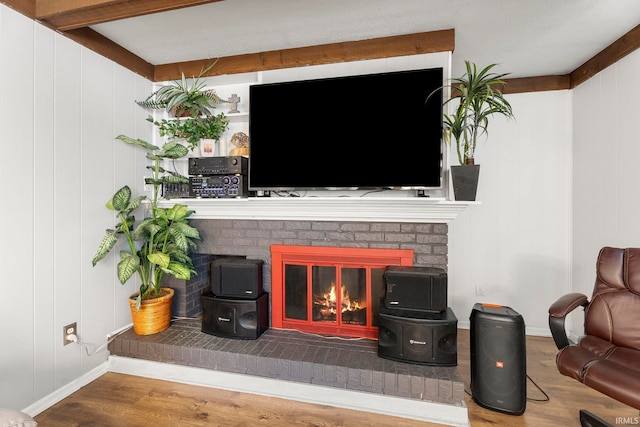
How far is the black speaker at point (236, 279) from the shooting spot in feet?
7.22

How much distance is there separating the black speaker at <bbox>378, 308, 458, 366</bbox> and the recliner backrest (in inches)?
27.1

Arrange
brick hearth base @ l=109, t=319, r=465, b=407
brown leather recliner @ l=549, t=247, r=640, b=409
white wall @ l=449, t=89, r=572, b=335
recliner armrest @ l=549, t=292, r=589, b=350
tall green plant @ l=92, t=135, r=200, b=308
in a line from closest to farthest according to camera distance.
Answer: brown leather recliner @ l=549, t=247, r=640, b=409 < recliner armrest @ l=549, t=292, r=589, b=350 < brick hearth base @ l=109, t=319, r=465, b=407 < tall green plant @ l=92, t=135, r=200, b=308 < white wall @ l=449, t=89, r=572, b=335

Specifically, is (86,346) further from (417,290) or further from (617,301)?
(617,301)

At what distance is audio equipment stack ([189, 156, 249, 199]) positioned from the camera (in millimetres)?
2170

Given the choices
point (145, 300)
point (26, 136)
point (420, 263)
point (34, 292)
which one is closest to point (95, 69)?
point (26, 136)

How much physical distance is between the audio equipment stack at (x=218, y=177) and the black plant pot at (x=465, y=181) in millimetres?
1454

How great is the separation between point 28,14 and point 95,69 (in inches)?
16.1

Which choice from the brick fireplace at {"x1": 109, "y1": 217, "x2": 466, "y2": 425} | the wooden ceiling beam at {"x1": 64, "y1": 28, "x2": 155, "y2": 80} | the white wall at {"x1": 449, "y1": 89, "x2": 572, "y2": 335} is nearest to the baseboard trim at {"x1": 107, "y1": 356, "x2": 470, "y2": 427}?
the brick fireplace at {"x1": 109, "y1": 217, "x2": 466, "y2": 425}

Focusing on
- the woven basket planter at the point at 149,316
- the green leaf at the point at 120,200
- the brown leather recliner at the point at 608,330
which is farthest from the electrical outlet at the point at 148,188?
the brown leather recliner at the point at 608,330

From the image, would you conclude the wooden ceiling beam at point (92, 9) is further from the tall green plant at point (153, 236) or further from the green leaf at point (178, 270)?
the green leaf at point (178, 270)

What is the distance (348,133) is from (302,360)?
151cm

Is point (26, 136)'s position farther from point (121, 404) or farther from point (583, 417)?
point (583, 417)

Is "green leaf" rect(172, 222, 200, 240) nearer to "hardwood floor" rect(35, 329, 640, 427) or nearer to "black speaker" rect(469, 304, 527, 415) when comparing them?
"hardwood floor" rect(35, 329, 640, 427)

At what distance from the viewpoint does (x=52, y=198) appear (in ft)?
5.89
